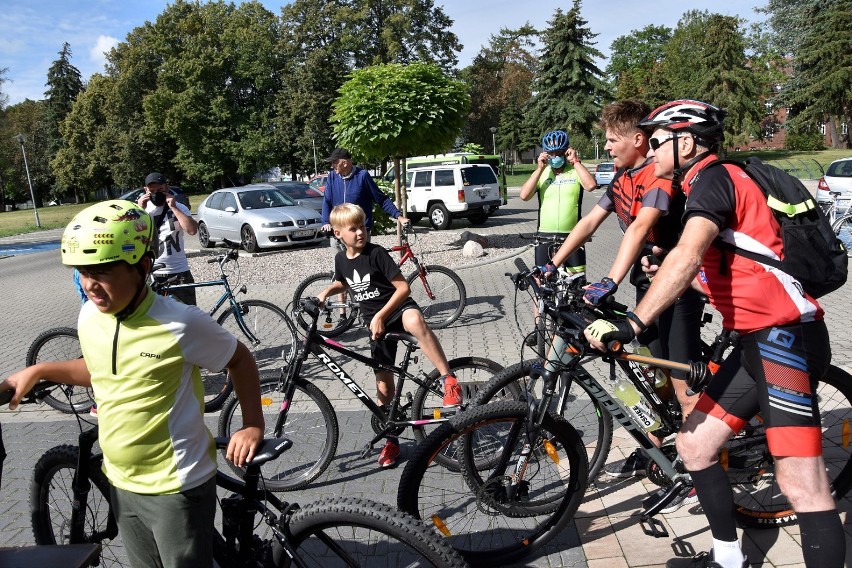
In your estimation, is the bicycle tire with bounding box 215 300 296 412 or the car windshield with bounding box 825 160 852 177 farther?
the car windshield with bounding box 825 160 852 177

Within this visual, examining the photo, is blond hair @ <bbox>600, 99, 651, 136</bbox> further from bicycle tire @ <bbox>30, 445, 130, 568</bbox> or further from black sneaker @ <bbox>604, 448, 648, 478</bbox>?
bicycle tire @ <bbox>30, 445, 130, 568</bbox>

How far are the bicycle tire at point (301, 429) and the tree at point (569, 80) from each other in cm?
4808

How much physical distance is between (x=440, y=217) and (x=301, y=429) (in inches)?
677

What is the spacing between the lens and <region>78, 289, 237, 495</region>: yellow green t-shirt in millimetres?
2088

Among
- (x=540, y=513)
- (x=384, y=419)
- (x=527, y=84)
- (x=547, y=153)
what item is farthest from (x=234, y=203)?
(x=527, y=84)

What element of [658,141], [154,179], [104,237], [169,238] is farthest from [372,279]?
[154,179]

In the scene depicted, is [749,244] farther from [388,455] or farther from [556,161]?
[556,161]


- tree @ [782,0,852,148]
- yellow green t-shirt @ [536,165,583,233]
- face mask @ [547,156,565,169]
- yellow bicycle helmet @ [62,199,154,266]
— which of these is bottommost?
yellow green t-shirt @ [536,165,583,233]

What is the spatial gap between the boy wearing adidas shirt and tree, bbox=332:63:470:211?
8893 millimetres

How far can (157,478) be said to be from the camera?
211 centimetres

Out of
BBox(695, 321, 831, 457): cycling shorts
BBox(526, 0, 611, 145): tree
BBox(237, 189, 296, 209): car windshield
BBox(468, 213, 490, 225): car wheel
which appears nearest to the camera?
BBox(695, 321, 831, 457): cycling shorts

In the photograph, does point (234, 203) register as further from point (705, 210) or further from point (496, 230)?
point (705, 210)

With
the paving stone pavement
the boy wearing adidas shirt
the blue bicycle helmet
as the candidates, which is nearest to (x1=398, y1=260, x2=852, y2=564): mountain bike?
the paving stone pavement

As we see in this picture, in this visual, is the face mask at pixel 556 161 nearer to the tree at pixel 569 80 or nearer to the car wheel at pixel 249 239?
the car wheel at pixel 249 239
